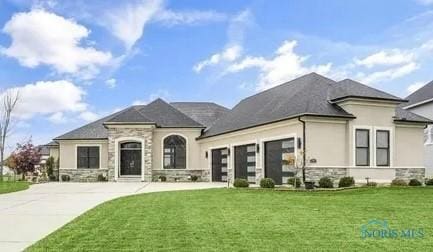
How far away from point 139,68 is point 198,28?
5.56 metres

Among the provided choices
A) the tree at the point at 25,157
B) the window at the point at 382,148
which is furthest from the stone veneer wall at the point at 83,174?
the window at the point at 382,148

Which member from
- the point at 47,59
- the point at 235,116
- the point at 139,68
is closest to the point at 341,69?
the point at 235,116

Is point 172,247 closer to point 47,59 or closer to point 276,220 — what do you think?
point 276,220

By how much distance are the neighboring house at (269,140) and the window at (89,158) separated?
7 centimetres

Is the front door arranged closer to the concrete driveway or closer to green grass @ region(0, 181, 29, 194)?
green grass @ region(0, 181, 29, 194)

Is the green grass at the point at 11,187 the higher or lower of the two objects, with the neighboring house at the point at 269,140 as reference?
lower

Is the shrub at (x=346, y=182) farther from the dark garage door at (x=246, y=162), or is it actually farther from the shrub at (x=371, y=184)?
the dark garage door at (x=246, y=162)

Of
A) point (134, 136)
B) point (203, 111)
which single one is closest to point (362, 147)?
point (134, 136)

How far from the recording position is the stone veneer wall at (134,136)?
32.2 meters

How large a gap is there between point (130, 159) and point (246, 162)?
10.5 meters

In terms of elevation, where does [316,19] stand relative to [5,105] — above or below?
above

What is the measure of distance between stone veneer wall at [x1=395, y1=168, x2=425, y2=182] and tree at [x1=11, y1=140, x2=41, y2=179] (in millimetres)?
29212

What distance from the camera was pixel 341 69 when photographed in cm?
2827

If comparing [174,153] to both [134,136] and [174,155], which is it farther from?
[134,136]
